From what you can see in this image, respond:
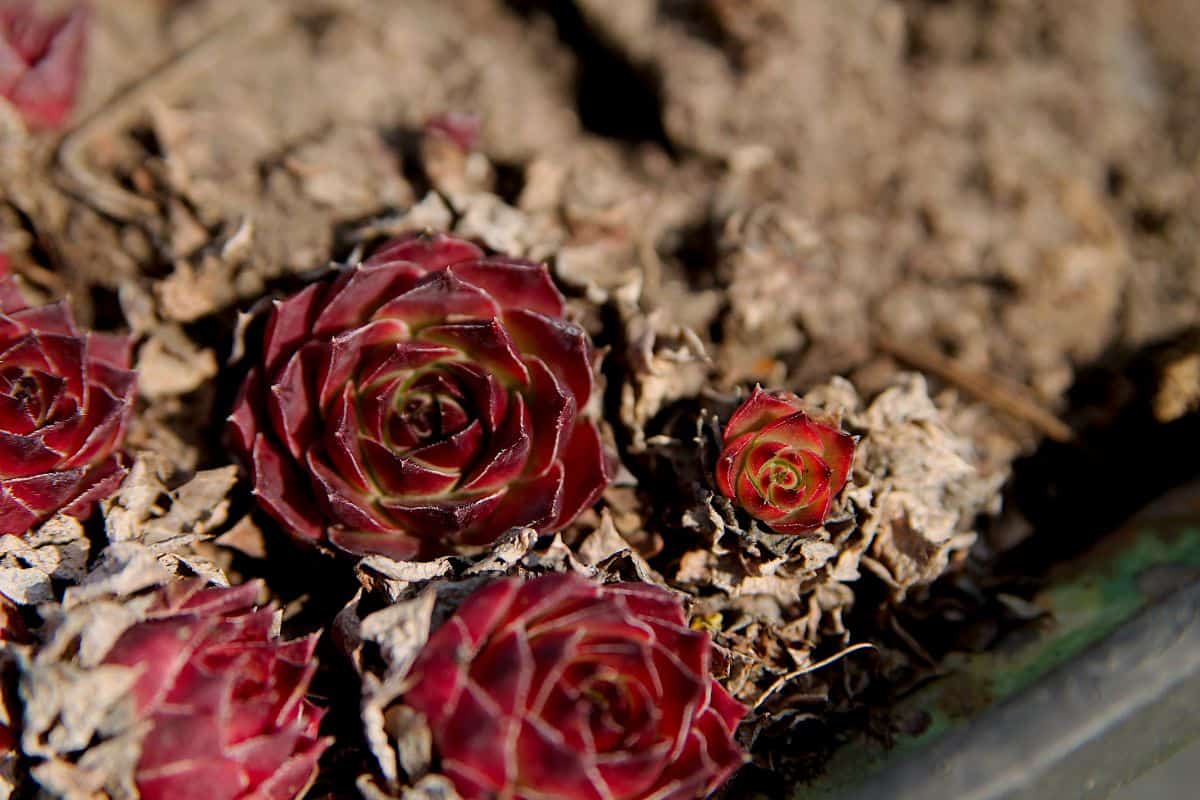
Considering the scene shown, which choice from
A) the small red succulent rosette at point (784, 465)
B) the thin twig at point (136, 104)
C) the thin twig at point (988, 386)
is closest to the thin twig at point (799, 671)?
the small red succulent rosette at point (784, 465)

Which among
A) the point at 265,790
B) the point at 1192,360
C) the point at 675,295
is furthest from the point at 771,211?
the point at 265,790

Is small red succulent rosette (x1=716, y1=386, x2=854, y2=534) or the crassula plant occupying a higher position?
small red succulent rosette (x1=716, y1=386, x2=854, y2=534)

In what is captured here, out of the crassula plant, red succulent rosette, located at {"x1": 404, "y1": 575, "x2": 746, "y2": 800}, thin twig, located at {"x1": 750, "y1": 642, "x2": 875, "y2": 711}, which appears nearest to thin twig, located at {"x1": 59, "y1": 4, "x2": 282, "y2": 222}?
the crassula plant

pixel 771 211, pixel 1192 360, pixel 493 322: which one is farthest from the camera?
pixel 771 211

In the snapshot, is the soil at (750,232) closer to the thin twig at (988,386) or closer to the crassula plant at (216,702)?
the thin twig at (988,386)

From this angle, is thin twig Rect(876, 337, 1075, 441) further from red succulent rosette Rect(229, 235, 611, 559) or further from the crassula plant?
the crassula plant

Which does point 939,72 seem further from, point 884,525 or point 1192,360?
point 884,525

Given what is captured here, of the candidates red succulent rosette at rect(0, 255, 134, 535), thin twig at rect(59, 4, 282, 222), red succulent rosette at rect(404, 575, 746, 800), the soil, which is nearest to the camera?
red succulent rosette at rect(404, 575, 746, 800)
